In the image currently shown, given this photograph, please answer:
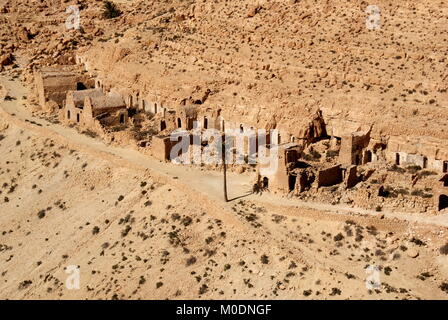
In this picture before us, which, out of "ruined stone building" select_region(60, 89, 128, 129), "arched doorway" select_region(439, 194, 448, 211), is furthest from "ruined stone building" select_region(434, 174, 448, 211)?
"ruined stone building" select_region(60, 89, 128, 129)

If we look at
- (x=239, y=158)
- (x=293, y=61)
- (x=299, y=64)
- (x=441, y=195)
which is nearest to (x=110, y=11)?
(x=293, y=61)

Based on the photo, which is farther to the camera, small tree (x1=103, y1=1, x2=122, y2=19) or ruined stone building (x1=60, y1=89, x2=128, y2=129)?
small tree (x1=103, y1=1, x2=122, y2=19)

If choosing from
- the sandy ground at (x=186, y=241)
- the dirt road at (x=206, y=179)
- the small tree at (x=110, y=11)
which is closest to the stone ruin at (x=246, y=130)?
the dirt road at (x=206, y=179)

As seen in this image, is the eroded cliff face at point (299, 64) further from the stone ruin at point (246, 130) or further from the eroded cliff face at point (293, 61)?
the stone ruin at point (246, 130)

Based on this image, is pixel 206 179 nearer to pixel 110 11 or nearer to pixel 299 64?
pixel 299 64

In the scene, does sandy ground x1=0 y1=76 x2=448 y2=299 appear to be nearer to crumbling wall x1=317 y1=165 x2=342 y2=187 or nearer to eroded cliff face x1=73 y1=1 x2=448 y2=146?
crumbling wall x1=317 y1=165 x2=342 y2=187

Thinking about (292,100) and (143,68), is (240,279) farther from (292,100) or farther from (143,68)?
(143,68)

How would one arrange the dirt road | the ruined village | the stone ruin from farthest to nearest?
the stone ruin
the dirt road
the ruined village
